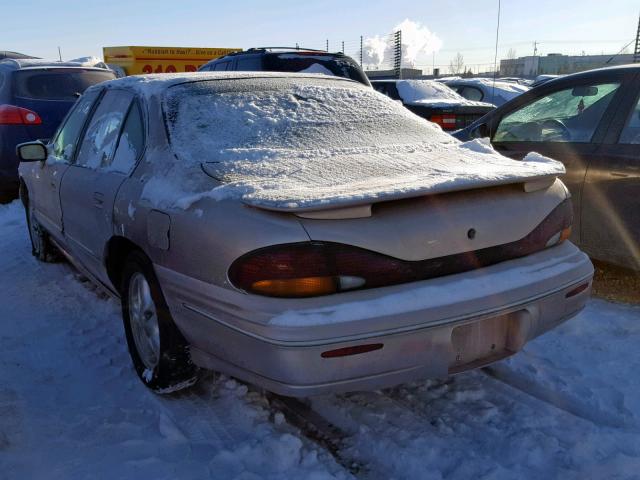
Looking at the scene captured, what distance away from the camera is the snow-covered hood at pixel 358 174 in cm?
223

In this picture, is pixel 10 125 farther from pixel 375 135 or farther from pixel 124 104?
pixel 375 135

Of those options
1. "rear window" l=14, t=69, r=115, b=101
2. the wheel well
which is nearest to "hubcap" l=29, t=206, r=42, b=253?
the wheel well

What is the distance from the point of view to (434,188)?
2.32 meters

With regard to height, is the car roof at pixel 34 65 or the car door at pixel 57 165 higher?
the car roof at pixel 34 65

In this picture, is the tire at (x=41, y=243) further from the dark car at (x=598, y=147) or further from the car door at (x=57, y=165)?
the dark car at (x=598, y=147)

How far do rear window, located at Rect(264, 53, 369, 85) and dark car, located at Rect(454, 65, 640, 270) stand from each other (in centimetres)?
372

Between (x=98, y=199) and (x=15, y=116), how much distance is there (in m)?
4.98

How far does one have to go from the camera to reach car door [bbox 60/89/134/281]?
3.29 metres

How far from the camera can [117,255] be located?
3.26 m

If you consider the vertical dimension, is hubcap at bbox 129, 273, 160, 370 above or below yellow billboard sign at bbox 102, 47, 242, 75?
below

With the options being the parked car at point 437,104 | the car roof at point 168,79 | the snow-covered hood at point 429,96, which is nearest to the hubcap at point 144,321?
the car roof at point 168,79

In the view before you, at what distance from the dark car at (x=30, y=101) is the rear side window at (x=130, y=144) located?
4893mm

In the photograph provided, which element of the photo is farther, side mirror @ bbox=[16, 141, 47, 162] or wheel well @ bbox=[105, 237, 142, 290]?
side mirror @ bbox=[16, 141, 47, 162]

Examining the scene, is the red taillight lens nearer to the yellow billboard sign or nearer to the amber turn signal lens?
the amber turn signal lens
